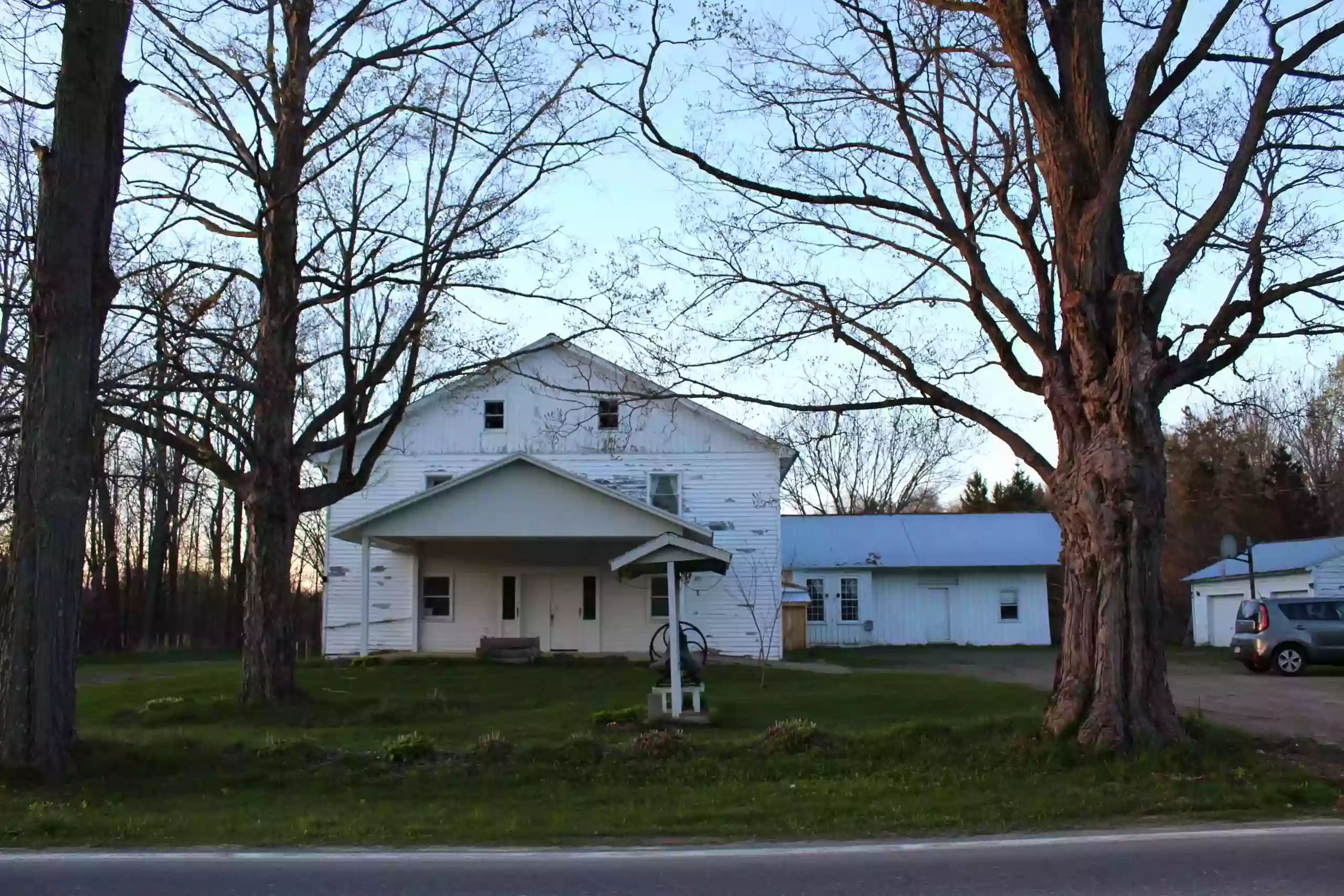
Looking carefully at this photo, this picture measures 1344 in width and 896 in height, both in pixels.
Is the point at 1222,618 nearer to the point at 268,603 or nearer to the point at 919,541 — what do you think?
the point at 919,541

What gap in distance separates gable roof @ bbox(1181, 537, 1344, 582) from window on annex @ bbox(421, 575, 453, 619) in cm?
2318

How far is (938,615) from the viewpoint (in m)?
41.3

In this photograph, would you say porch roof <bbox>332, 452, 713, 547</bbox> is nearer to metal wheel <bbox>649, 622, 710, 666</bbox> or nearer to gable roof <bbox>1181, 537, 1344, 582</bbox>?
metal wheel <bbox>649, 622, 710, 666</bbox>

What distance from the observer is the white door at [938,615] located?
41156 millimetres

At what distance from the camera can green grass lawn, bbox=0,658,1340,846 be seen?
915cm

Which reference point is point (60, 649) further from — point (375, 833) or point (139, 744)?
point (375, 833)

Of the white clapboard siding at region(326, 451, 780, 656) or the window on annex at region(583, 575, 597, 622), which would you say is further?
the white clapboard siding at region(326, 451, 780, 656)

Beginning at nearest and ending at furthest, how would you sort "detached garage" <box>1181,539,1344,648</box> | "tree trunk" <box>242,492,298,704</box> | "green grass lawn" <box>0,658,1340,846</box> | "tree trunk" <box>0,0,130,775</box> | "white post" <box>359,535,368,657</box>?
1. "green grass lawn" <box>0,658,1340,846</box>
2. "tree trunk" <box>0,0,130,775</box>
3. "tree trunk" <box>242,492,298,704</box>
4. "white post" <box>359,535,368,657</box>
5. "detached garage" <box>1181,539,1344,648</box>

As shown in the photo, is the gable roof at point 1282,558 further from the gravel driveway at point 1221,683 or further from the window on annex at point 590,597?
the window on annex at point 590,597

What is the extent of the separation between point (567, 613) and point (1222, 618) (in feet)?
72.7


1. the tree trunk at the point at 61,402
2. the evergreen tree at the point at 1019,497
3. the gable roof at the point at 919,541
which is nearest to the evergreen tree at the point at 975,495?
the evergreen tree at the point at 1019,497

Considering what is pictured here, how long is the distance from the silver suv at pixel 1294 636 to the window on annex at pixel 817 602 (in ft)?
53.5

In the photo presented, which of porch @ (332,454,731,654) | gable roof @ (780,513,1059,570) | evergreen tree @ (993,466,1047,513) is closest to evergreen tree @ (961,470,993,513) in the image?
evergreen tree @ (993,466,1047,513)

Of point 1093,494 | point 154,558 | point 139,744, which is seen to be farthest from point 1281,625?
point 154,558
